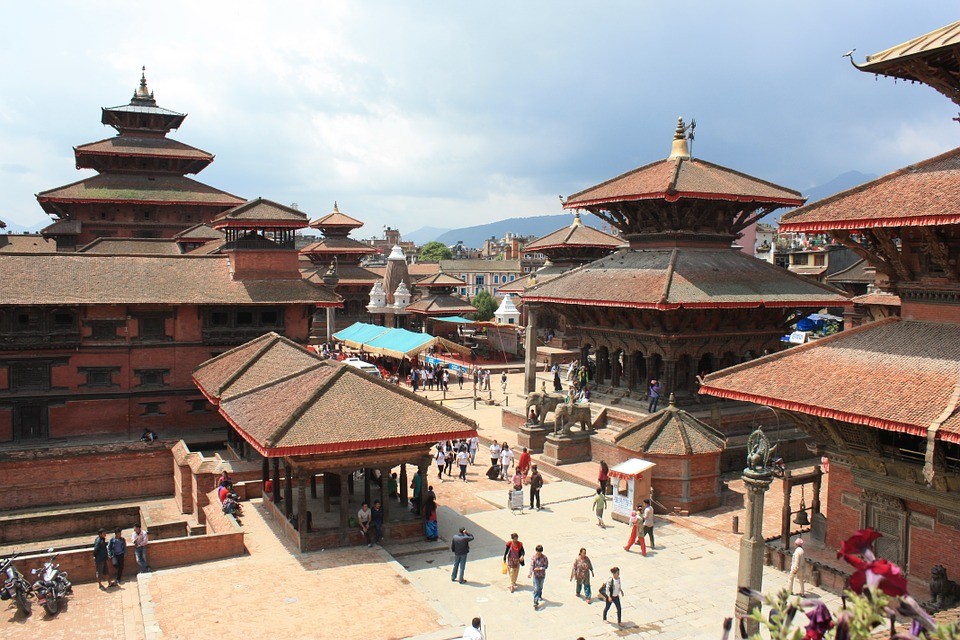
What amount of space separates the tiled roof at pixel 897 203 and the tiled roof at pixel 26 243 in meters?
43.0

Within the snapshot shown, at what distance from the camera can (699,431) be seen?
2211 cm

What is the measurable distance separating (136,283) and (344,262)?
36389 millimetres

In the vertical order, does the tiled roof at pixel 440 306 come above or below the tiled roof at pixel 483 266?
below

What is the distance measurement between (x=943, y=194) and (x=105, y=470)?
2523 centimetres

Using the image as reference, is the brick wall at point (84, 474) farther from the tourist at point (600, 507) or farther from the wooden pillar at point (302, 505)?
the tourist at point (600, 507)

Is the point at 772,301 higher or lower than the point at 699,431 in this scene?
higher

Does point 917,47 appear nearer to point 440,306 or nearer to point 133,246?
point 133,246

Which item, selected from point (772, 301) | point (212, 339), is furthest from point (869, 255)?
point (212, 339)

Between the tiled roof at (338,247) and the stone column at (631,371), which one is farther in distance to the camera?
the tiled roof at (338,247)

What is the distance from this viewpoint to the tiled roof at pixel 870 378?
41.9 ft

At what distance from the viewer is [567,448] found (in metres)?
26.2

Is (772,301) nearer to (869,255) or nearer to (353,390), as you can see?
(869,255)

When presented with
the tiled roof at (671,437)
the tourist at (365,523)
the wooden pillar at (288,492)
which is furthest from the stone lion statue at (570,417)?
the wooden pillar at (288,492)

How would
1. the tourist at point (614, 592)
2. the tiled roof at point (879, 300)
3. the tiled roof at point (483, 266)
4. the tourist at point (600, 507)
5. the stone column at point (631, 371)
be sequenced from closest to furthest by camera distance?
1. the tourist at point (614, 592)
2. the tourist at point (600, 507)
3. the stone column at point (631, 371)
4. the tiled roof at point (879, 300)
5. the tiled roof at point (483, 266)
